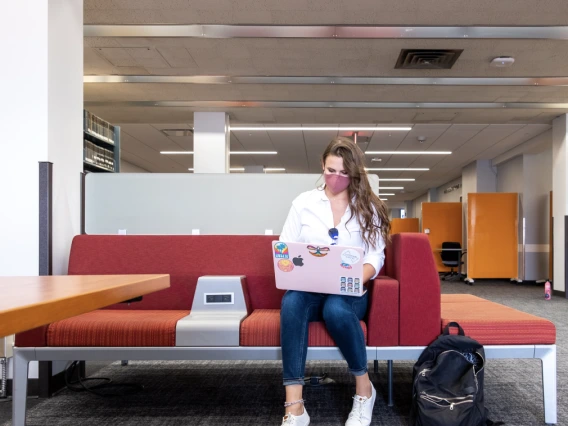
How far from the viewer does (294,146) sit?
32.6 ft

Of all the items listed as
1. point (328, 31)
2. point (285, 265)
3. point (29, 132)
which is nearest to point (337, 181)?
point (285, 265)

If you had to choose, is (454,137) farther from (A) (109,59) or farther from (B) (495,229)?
(A) (109,59)

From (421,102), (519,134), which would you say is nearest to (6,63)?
(421,102)

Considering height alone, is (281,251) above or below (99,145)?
below

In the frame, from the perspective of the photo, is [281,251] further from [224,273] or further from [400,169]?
[400,169]

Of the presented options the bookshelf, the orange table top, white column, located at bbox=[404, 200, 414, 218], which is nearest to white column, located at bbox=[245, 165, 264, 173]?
the bookshelf

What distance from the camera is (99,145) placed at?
14.4 feet

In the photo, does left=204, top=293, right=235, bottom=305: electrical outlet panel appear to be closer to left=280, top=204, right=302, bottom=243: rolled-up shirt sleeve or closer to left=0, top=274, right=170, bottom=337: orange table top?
left=280, top=204, right=302, bottom=243: rolled-up shirt sleeve

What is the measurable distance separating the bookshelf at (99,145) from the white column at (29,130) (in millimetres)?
1091

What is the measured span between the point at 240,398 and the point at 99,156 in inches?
111

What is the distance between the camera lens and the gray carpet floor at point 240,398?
6.95 ft

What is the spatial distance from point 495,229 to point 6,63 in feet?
31.5

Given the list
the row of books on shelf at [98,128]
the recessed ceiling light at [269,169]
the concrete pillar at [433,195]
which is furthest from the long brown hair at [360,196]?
the concrete pillar at [433,195]

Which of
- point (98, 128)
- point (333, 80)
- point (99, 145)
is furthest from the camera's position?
point (333, 80)
